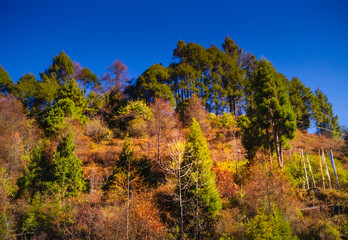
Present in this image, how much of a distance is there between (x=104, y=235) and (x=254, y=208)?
9933 millimetres

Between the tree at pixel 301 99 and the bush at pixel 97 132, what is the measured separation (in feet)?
95.6

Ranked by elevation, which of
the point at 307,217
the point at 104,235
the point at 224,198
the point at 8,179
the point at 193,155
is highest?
the point at 193,155

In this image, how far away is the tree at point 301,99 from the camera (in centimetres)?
3108

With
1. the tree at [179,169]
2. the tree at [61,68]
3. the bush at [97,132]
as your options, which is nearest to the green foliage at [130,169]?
the tree at [179,169]

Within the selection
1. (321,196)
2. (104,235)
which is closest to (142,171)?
(104,235)

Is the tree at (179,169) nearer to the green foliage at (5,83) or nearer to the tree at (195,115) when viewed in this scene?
the tree at (195,115)

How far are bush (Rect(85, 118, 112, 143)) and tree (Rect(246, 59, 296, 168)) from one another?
17.8 metres

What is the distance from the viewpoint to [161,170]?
18.3m

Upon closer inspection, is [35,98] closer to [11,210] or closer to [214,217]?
[11,210]

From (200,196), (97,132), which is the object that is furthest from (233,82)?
(200,196)

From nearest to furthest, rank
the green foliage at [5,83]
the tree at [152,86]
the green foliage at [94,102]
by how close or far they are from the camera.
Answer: the tree at [152,86], the green foliage at [94,102], the green foliage at [5,83]

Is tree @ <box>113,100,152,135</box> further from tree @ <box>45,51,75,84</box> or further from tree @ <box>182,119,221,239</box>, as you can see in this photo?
tree @ <box>45,51,75,84</box>

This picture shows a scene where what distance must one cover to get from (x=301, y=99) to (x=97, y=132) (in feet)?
108

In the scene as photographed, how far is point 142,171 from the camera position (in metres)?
16.4
